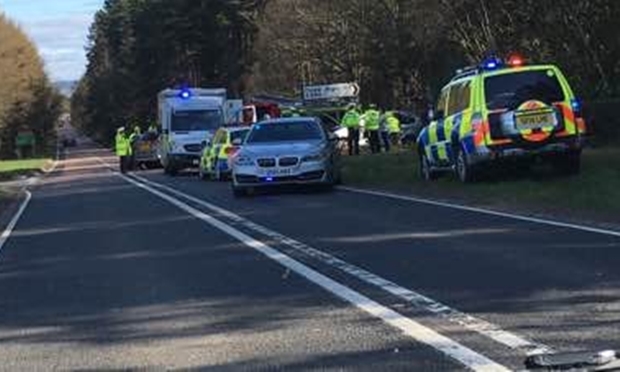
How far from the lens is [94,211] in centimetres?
2189

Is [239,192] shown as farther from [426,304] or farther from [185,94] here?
[185,94]

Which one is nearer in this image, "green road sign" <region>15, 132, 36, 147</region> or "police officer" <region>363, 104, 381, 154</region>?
"police officer" <region>363, 104, 381, 154</region>

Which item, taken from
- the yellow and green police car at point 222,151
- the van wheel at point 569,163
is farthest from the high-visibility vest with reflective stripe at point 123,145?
the van wheel at point 569,163

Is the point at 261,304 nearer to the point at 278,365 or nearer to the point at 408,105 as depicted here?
the point at 278,365

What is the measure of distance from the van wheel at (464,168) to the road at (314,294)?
360cm

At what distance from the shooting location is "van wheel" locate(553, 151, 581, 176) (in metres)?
19.9

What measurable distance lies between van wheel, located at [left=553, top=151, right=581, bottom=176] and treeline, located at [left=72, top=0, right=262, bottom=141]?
2616 inches

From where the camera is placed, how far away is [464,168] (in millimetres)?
20688

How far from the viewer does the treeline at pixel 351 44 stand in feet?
107

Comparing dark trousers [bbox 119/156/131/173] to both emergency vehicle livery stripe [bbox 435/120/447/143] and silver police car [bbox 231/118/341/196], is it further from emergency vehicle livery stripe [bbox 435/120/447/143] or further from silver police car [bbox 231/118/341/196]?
emergency vehicle livery stripe [bbox 435/120/447/143]

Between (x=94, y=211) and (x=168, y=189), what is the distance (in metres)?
6.68

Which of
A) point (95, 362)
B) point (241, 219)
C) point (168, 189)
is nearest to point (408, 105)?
point (168, 189)

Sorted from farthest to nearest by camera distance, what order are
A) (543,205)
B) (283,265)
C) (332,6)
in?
(332,6) → (543,205) → (283,265)

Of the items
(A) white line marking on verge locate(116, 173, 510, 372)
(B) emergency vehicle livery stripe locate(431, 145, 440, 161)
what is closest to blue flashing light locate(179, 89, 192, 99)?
(B) emergency vehicle livery stripe locate(431, 145, 440, 161)
